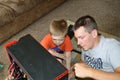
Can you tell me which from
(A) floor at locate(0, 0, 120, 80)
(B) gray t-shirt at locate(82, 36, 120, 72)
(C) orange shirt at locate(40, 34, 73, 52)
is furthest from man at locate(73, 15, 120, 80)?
(A) floor at locate(0, 0, 120, 80)

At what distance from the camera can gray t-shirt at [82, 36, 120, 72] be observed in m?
1.17

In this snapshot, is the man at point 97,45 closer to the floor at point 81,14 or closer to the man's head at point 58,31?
the man's head at point 58,31

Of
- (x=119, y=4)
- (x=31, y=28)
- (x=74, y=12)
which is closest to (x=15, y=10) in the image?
(x=31, y=28)

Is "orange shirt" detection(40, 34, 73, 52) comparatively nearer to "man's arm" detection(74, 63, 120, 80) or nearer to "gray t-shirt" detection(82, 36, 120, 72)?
"gray t-shirt" detection(82, 36, 120, 72)

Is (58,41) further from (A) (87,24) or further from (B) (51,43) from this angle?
(A) (87,24)

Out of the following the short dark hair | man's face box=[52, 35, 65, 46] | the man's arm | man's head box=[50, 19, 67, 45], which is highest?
the short dark hair

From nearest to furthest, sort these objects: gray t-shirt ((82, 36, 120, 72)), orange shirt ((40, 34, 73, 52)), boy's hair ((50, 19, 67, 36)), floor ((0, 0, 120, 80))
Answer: gray t-shirt ((82, 36, 120, 72))
boy's hair ((50, 19, 67, 36))
orange shirt ((40, 34, 73, 52))
floor ((0, 0, 120, 80))

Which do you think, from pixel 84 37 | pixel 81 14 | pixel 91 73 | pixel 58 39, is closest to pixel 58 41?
pixel 58 39

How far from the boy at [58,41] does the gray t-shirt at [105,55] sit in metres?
0.29

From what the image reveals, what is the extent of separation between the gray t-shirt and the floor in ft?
3.86

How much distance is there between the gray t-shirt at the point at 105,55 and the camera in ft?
3.84


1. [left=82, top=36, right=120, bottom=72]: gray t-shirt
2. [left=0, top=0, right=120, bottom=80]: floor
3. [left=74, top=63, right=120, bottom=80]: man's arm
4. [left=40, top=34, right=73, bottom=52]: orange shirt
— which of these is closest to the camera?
[left=74, top=63, right=120, bottom=80]: man's arm

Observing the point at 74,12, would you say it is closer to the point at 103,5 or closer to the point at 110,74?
the point at 103,5

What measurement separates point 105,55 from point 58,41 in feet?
1.67
